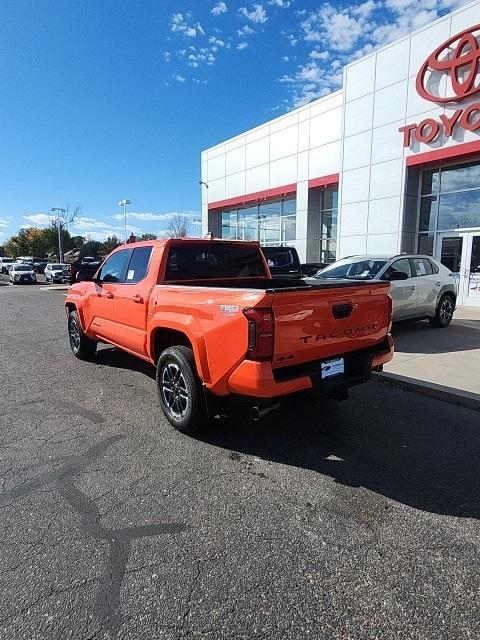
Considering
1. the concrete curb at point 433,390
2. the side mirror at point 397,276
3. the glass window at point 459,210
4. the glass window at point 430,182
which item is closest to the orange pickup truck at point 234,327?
the concrete curb at point 433,390

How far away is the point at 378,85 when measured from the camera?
14945mm

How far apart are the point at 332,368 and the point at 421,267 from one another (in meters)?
6.61

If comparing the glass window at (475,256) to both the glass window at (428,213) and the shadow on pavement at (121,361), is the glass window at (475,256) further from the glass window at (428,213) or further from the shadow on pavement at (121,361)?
the shadow on pavement at (121,361)

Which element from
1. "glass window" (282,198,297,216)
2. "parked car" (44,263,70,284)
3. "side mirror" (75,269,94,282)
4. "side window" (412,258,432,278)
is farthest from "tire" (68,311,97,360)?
"parked car" (44,263,70,284)

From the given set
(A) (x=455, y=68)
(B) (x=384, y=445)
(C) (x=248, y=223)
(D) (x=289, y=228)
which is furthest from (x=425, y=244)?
(B) (x=384, y=445)

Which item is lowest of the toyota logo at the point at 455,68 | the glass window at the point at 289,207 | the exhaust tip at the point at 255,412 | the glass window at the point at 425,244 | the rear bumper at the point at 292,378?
the exhaust tip at the point at 255,412

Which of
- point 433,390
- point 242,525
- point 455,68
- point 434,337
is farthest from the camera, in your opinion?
point 455,68

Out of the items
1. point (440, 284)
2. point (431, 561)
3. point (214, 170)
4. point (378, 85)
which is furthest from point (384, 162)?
point (431, 561)

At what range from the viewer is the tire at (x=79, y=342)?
22.6 feet

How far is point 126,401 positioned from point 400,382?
3.64 metres

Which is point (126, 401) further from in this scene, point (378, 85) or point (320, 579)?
point (378, 85)

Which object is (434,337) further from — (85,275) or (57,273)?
(57,273)

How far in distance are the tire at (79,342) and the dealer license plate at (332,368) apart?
4.55 m

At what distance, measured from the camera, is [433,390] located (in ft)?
17.4
